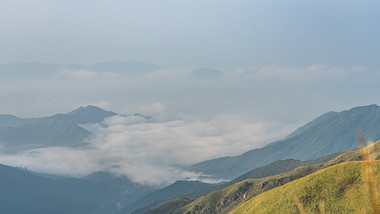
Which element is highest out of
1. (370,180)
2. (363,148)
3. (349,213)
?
(363,148)

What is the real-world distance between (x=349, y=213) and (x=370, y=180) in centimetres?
17361

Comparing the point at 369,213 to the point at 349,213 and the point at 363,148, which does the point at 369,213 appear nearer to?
the point at 349,213

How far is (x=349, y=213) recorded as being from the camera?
643 ft

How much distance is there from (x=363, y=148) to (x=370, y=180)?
2678 mm

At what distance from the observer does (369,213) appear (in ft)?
568

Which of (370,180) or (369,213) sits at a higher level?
(370,180)

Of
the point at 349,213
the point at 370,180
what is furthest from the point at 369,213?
the point at 370,180

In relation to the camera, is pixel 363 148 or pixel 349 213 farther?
pixel 349 213

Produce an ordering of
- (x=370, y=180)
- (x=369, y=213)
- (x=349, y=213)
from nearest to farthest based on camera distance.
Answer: (x=370, y=180)
(x=369, y=213)
(x=349, y=213)

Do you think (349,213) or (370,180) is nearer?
(370,180)

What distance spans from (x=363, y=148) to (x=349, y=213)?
174m

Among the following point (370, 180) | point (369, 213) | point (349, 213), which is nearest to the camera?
point (370, 180)

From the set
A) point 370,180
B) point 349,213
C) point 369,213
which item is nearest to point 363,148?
point 370,180

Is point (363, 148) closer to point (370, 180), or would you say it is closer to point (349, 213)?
point (370, 180)
